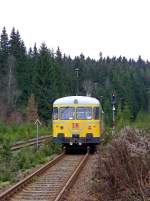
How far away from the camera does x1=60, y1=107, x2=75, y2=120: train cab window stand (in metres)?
26.7

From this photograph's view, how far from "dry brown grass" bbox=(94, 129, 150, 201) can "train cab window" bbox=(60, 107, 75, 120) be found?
13.5 meters

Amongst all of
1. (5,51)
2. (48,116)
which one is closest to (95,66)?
(5,51)

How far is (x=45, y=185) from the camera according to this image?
1475cm

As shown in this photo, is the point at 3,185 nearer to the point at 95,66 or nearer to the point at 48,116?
the point at 48,116

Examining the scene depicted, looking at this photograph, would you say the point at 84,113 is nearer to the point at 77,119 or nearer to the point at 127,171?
the point at 77,119

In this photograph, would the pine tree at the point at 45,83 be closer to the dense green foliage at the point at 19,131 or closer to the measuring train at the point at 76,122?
the dense green foliage at the point at 19,131

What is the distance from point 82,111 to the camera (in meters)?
26.9

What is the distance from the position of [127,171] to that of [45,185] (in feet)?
13.0

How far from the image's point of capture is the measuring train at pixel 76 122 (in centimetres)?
2641

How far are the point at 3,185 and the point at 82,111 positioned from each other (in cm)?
1248

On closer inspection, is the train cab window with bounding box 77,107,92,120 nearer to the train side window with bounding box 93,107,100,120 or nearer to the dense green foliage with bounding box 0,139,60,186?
the train side window with bounding box 93,107,100,120

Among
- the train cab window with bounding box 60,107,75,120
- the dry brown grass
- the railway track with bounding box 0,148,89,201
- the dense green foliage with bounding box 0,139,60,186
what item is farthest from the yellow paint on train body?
the dry brown grass

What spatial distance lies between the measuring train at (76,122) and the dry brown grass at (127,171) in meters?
13.1

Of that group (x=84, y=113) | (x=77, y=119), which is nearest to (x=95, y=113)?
(x=84, y=113)
